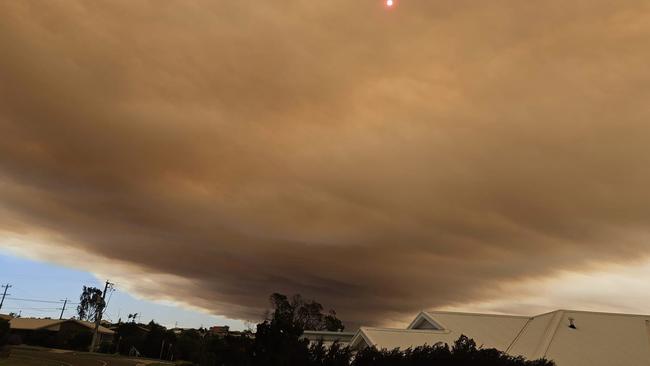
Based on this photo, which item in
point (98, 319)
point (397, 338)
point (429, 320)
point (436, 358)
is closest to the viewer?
point (436, 358)

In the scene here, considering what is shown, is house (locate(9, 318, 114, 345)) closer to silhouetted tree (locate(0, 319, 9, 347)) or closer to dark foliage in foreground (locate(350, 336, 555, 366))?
silhouetted tree (locate(0, 319, 9, 347))

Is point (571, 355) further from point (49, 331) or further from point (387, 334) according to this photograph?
point (49, 331)

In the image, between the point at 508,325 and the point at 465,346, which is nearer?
the point at 465,346

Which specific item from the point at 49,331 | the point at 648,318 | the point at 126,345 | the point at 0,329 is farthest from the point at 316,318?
the point at 648,318

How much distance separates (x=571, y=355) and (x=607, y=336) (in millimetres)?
6846

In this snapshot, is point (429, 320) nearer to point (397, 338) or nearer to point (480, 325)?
point (480, 325)

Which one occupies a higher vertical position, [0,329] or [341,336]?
[341,336]

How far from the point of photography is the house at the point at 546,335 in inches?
1444

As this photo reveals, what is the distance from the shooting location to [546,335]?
132 feet

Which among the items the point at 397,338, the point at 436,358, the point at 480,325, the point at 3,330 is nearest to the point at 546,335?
the point at 480,325

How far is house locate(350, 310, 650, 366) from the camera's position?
3669 centimetres

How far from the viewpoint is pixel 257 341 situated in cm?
2112

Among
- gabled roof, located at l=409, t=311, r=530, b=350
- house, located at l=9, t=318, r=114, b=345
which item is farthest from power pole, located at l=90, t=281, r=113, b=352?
gabled roof, located at l=409, t=311, r=530, b=350

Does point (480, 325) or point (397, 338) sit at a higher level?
point (480, 325)
